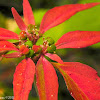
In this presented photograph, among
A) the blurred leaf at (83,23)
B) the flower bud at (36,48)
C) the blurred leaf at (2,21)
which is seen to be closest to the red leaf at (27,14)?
the flower bud at (36,48)

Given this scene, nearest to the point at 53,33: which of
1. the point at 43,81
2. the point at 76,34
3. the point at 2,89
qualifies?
the point at 2,89

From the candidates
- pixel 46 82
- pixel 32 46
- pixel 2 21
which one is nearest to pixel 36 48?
pixel 32 46

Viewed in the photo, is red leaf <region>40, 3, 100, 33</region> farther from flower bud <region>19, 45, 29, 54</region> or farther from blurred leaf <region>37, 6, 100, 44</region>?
blurred leaf <region>37, 6, 100, 44</region>

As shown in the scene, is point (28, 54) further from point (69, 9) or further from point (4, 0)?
point (4, 0)

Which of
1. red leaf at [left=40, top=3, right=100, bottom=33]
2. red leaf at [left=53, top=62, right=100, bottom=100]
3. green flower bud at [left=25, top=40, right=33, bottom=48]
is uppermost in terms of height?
red leaf at [left=40, top=3, right=100, bottom=33]

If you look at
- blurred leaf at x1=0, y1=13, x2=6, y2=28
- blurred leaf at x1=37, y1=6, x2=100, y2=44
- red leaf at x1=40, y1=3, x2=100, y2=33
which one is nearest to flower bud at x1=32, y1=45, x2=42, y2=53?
red leaf at x1=40, y1=3, x2=100, y2=33

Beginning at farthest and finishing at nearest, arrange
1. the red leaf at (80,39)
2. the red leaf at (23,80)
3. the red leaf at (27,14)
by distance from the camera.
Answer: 1. the red leaf at (27,14)
2. the red leaf at (80,39)
3. the red leaf at (23,80)

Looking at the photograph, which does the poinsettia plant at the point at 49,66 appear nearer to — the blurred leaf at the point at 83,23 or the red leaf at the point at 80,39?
the red leaf at the point at 80,39
